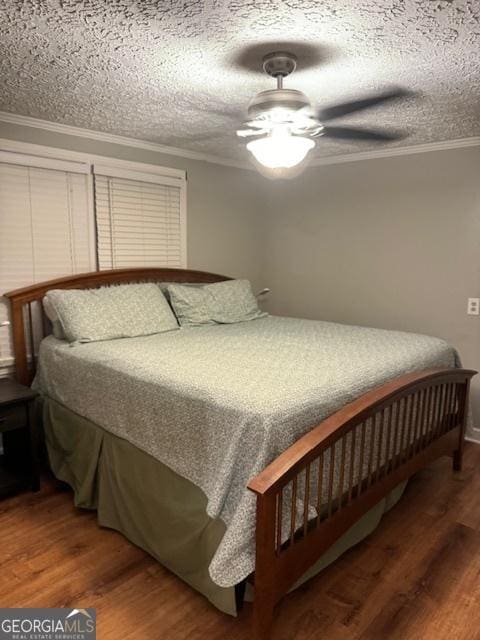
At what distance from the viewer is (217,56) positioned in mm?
1839

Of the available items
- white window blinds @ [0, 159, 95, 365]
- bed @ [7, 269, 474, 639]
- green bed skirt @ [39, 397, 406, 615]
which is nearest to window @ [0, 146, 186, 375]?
white window blinds @ [0, 159, 95, 365]

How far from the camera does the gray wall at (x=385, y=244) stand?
3297mm

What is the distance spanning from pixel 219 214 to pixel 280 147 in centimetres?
202

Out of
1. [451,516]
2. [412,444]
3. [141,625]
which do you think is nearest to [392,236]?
[412,444]

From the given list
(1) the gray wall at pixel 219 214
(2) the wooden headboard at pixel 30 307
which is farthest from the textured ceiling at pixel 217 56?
(2) the wooden headboard at pixel 30 307

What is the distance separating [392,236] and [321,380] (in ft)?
6.94

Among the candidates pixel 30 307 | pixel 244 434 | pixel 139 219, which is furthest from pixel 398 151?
pixel 30 307

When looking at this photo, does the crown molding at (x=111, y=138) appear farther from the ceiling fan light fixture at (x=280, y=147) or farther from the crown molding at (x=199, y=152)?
the ceiling fan light fixture at (x=280, y=147)

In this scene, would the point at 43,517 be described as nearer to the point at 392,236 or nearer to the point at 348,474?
the point at 348,474

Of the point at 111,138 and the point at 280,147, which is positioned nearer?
the point at 280,147

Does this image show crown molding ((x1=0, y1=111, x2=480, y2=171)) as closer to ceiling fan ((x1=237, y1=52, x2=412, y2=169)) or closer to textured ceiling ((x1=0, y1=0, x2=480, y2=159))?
textured ceiling ((x1=0, y1=0, x2=480, y2=159))

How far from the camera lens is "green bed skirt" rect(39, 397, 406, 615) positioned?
1796 millimetres

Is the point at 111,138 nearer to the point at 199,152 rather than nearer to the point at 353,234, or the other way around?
the point at 199,152

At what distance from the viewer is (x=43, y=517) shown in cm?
238
